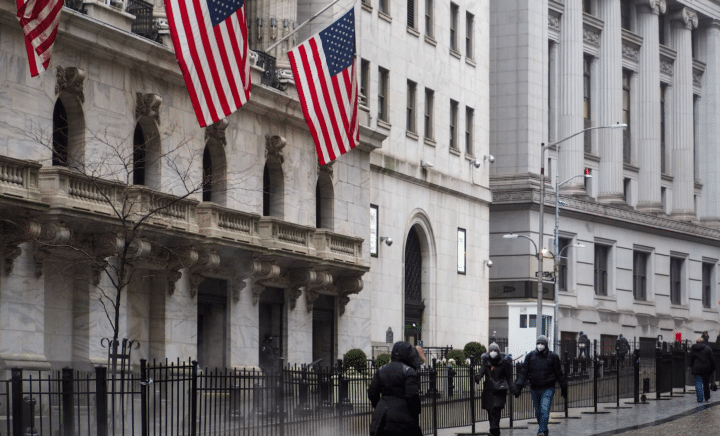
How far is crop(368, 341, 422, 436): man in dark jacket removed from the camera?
59.1 feet

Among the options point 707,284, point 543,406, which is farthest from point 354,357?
point 707,284

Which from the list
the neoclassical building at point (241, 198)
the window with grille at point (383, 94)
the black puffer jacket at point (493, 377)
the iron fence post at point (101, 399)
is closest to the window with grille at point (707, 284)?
the neoclassical building at point (241, 198)

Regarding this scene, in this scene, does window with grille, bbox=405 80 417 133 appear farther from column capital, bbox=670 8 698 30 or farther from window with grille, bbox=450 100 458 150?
column capital, bbox=670 8 698 30

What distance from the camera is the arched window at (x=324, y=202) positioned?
46562mm

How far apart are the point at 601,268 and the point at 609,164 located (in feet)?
19.3

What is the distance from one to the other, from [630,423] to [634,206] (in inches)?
1999

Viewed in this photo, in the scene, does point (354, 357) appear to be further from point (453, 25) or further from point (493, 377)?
point (453, 25)

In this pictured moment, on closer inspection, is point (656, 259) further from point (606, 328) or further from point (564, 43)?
point (564, 43)

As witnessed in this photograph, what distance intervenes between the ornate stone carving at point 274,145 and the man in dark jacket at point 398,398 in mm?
24947

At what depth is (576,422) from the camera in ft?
110

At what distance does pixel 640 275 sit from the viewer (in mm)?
81188

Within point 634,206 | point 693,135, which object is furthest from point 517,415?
point 693,135

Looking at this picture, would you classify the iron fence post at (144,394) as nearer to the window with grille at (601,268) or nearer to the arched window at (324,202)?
the arched window at (324,202)

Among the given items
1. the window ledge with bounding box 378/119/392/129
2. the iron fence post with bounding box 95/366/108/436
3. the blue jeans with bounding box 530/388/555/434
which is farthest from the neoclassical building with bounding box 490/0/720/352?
the iron fence post with bounding box 95/366/108/436
